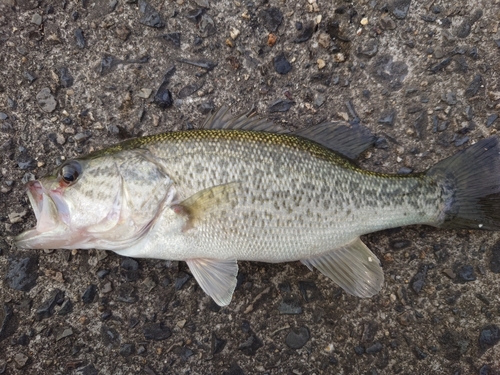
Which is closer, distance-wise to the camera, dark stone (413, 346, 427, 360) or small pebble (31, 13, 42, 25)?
dark stone (413, 346, 427, 360)

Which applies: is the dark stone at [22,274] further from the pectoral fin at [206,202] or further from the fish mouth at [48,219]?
the pectoral fin at [206,202]

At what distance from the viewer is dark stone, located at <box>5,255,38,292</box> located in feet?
8.38

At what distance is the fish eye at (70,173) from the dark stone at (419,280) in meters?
2.05

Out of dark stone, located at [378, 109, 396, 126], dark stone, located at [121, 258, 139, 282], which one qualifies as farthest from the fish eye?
dark stone, located at [378, 109, 396, 126]

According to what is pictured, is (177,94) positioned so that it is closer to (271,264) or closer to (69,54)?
(69,54)

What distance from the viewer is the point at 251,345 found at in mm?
2520

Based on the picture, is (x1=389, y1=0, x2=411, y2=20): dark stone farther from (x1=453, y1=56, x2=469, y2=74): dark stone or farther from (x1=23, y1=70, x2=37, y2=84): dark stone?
(x1=23, y1=70, x2=37, y2=84): dark stone

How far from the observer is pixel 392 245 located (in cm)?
254

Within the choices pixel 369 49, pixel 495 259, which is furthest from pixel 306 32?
pixel 495 259

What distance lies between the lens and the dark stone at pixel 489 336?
247cm

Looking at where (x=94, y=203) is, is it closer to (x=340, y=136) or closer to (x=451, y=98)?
(x=340, y=136)

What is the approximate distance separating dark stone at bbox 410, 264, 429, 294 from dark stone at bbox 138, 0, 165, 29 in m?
2.22

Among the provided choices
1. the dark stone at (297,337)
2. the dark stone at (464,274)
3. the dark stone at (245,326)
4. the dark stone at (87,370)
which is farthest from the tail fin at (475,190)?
the dark stone at (87,370)

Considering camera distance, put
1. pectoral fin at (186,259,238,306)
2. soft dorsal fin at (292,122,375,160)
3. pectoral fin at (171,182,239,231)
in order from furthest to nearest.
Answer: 1. soft dorsal fin at (292,122,375,160)
2. pectoral fin at (186,259,238,306)
3. pectoral fin at (171,182,239,231)
